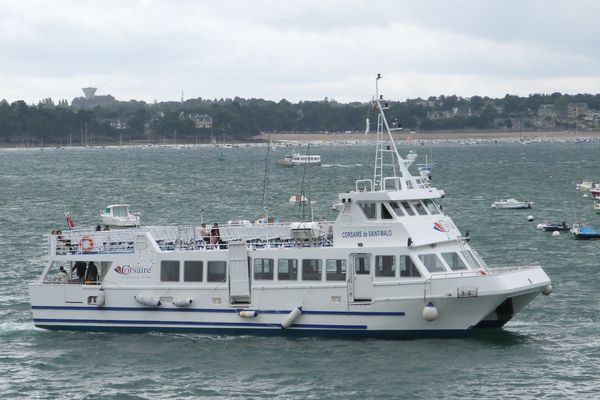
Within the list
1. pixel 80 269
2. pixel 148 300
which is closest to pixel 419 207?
pixel 148 300

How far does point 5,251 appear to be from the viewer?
56031mm

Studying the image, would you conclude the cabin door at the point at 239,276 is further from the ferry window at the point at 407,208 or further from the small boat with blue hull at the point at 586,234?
the small boat with blue hull at the point at 586,234

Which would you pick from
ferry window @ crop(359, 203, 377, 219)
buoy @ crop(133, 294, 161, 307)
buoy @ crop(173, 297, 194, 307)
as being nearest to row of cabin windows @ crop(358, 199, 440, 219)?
ferry window @ crop(359, 203, 377, 219)

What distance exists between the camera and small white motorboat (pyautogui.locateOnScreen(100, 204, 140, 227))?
68688mm

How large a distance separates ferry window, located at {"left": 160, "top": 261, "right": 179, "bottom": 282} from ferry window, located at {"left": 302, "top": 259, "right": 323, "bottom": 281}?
413 centimetres

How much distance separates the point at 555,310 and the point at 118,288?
15.4 m

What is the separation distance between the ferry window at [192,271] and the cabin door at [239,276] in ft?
3.55

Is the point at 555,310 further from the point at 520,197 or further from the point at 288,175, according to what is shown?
→ the point at 288,175

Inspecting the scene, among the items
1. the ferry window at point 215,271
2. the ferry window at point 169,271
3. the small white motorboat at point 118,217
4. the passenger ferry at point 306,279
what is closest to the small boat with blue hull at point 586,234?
the small white motorboat at point 118,217

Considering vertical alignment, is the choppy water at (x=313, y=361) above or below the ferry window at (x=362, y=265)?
below

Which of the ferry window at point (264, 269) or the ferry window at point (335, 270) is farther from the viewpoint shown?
the ferry window at point (264, 269)

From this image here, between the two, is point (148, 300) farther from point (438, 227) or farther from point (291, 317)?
point (438, 227)

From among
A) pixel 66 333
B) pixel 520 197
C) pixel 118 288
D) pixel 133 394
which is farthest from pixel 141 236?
pixel 520 197

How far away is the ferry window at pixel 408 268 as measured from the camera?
33.2 m
